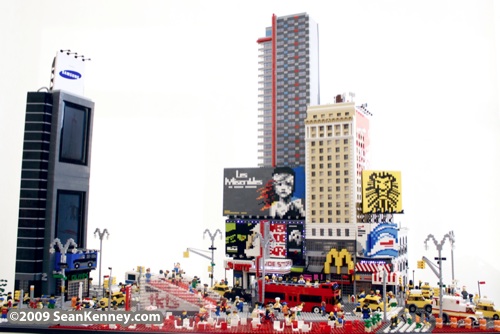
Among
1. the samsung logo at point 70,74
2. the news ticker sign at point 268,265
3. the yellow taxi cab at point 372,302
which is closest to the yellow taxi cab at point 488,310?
the yellow taxi cab at point 372,302

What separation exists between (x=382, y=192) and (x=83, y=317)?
109 feet

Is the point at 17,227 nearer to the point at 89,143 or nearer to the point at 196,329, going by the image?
the point at 89,143

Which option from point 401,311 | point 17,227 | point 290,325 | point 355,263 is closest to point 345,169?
point 355,263

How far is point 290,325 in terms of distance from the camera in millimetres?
35375

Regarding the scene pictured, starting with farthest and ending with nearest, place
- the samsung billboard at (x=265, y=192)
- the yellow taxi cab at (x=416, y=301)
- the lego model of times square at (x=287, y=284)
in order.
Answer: the samsung billboard at (x=265, y=192) < the yellow taxi cab at (x=416, y=301) < the lego model of times square at (x=287, y=284)

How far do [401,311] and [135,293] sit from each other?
25.5 meters

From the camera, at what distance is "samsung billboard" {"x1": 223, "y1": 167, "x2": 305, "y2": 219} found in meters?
58.6

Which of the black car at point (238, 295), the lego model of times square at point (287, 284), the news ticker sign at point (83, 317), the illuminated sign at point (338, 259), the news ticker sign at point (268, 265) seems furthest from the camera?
the news ticker sign at point (268, 265)

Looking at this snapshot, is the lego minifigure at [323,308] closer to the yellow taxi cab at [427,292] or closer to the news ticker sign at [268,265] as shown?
the yellow taxi cab at [427,292]

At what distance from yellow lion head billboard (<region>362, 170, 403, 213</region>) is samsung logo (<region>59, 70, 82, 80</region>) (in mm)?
33442

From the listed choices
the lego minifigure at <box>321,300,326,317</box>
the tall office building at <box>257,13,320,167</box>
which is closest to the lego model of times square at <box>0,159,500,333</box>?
the lego minifigure at <box>321,300,326,317</box>

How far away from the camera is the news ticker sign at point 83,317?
32812 millimetres

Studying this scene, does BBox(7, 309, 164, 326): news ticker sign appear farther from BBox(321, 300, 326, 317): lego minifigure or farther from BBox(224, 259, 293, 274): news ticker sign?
BBox(224, 259, 293, 274): news ticker sign

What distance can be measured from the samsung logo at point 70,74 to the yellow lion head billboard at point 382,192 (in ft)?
110
